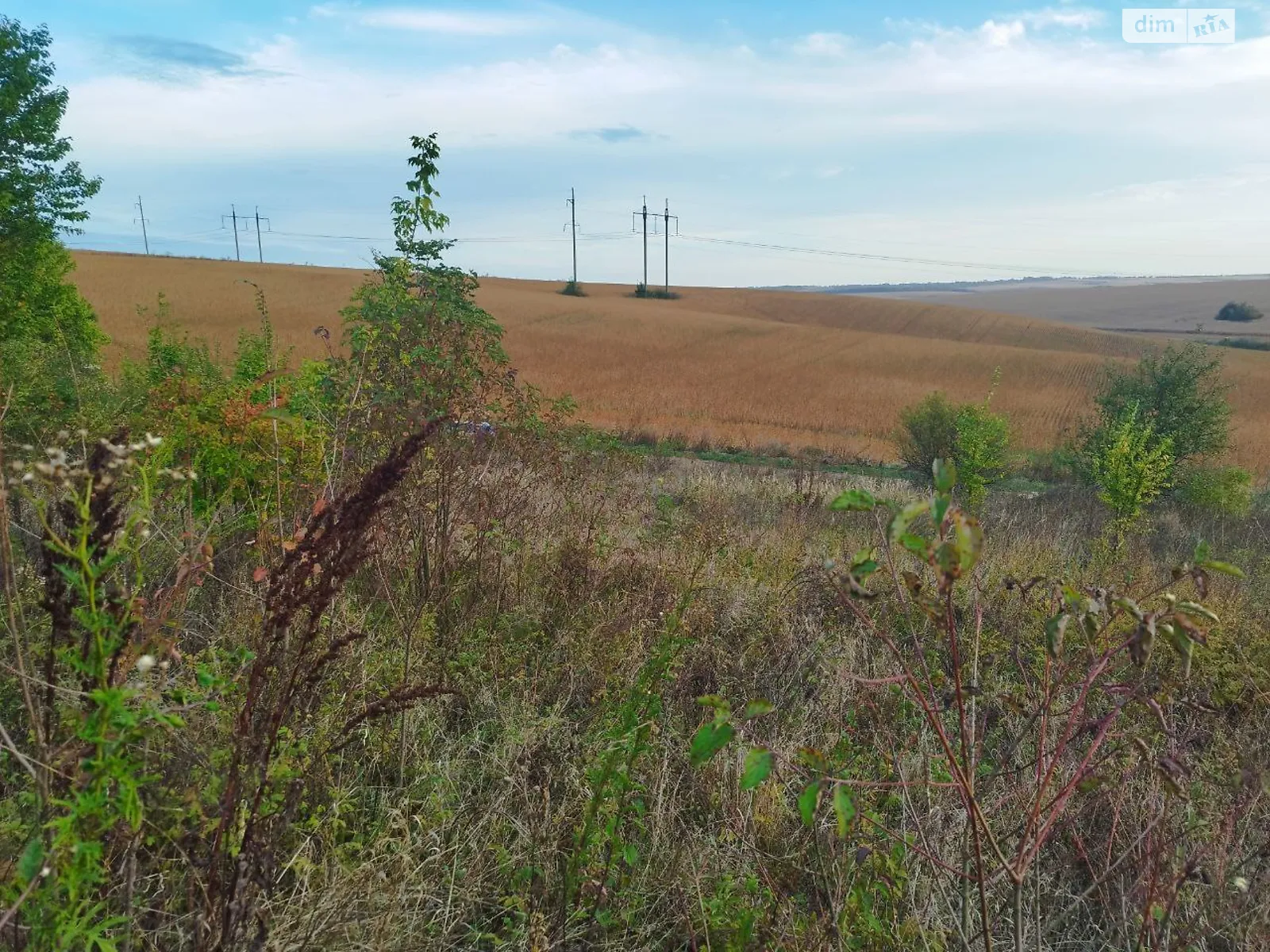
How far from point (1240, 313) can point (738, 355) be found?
6227cm

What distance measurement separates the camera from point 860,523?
8484mm

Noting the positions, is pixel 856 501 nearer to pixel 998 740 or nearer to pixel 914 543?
pixel 914 543

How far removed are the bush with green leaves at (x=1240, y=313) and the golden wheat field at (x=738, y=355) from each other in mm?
30040

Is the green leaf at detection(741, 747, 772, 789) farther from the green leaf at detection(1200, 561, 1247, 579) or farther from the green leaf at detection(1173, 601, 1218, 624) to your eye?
the green leaf at detection(1200, 561, 1247, 579)

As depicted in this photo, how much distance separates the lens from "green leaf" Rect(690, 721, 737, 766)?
133cm

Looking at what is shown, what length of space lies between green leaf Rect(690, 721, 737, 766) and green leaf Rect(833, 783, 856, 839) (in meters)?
0.21

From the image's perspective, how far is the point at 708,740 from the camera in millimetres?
1351

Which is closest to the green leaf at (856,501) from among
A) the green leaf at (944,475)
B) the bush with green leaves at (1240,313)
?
the green leaf at (944,475)

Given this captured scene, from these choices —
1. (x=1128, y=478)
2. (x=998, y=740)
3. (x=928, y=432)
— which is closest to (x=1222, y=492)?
(x=1128, y=478)

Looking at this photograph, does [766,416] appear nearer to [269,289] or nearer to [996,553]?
[996,553]

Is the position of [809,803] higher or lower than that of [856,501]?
lower

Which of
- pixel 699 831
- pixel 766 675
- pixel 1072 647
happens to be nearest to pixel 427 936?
pixel 699 831

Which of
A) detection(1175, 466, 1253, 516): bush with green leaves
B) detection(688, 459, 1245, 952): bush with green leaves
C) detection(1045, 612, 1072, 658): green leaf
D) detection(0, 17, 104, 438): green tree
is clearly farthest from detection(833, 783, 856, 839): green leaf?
detection(0, 17, 104, 438): green tree

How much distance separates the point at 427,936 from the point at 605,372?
32529 millimetres
